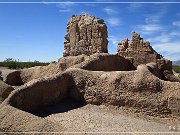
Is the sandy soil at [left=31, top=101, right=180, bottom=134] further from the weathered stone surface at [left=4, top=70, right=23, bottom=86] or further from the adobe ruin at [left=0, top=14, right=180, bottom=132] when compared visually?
the weathered stone surface at [left=4, top=70, right=23, bottom=86]

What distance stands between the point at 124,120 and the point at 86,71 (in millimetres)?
3053

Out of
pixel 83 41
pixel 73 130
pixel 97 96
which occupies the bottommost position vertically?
pixel 73 130

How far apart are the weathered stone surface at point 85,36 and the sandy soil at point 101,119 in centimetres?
664


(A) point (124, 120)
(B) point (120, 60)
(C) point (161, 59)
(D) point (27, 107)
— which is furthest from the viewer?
(C) point (161, 59)

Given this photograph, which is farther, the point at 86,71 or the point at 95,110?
the point at 86,71

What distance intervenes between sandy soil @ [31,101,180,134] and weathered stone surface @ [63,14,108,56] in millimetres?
6640

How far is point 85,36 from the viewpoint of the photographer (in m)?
19.0

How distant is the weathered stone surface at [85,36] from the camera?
60.9 ft

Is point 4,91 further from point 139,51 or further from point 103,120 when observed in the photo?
point 139,51

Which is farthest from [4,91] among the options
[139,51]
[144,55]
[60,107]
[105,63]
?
[139,51]

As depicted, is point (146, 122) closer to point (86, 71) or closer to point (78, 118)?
point (78, 118)

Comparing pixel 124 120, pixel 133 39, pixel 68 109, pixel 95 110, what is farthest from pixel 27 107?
pixel 133 39

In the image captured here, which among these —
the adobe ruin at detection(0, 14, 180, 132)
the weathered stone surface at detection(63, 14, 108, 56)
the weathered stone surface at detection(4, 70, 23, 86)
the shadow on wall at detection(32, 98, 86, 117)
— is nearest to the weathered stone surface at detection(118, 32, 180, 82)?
the weathered stone surface at detection(63, 14, 108, 56)

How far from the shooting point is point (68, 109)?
38.7ft
